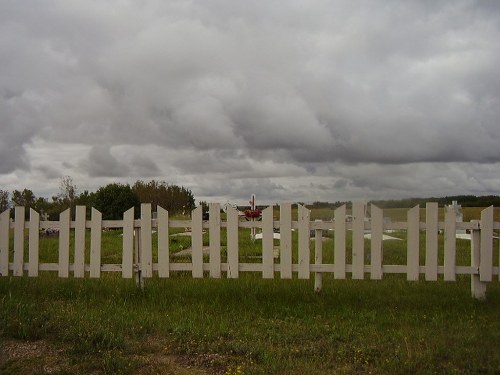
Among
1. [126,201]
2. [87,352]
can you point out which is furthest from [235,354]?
[126,201]

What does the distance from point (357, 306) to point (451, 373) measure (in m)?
2.50

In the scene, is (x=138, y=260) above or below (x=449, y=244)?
below

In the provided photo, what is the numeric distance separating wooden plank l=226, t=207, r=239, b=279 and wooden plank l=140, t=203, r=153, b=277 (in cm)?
121

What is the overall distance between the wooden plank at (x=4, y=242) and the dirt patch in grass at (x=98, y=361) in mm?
3456

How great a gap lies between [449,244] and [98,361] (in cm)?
496

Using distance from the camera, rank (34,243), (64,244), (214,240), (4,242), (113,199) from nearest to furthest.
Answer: (214,240) < (64,244) < (34,243) < (4,242) < (113,199)

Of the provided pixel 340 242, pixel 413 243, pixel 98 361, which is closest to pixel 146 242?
pixel 340 242

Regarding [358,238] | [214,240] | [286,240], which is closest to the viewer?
[358,238]

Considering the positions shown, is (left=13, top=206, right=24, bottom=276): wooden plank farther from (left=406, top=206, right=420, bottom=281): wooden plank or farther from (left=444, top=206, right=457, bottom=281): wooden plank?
(left=444, top=206, right=457, bottom=281): wooden plank

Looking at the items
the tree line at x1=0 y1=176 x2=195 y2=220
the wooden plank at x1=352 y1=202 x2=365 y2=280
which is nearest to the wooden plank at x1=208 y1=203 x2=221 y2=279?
the wooden plank at x1=352 y1=202 x2=365 y2=280

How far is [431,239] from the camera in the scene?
7.02m

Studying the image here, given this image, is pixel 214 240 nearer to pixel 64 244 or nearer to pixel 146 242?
pixel 146 242

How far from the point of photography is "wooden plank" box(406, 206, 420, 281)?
696 cm

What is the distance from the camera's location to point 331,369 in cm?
431
